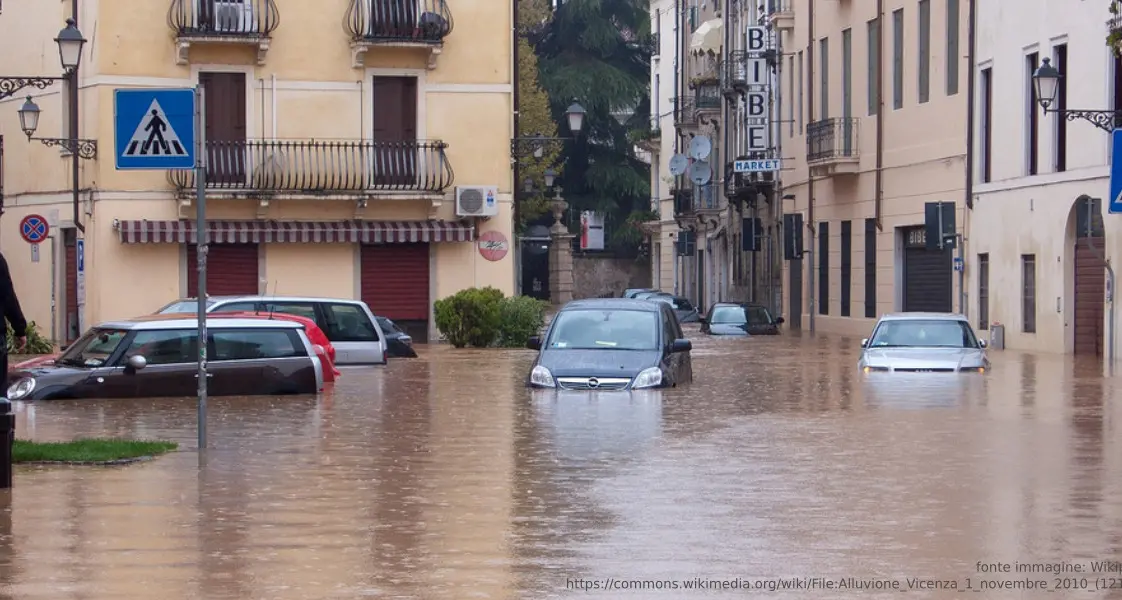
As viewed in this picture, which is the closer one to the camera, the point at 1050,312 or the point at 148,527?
the point at 148,527

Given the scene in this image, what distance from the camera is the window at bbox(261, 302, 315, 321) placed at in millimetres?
29641

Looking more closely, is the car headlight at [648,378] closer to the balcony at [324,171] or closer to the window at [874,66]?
the balcony at [324,171]

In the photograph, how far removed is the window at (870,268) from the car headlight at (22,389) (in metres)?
31.8

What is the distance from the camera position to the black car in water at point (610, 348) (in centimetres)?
2303

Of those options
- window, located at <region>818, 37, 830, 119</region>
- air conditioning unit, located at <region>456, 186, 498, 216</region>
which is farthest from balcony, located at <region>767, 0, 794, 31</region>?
air conditioning unit, located at <region>456, 186, 498, 216</region>

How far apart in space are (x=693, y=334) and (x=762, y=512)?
40877 mm

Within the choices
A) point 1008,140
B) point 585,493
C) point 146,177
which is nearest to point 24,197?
point 146,177

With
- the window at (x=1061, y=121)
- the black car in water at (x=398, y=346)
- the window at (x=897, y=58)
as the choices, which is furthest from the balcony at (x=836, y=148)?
the black car in water at (x=398, y=346)

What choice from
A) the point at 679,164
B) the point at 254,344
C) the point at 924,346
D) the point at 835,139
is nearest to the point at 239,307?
the point at 254,344

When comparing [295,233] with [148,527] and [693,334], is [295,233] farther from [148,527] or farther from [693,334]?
[148,527]

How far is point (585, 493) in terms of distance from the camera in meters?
13.6

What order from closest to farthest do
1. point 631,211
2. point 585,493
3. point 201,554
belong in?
1. point 201,554
2. point 585,493
3. point 631,211

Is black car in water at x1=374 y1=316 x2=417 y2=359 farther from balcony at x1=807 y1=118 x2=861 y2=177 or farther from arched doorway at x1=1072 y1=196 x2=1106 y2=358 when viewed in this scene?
balcony at x1=807 y1=118 x2=861 y2=177

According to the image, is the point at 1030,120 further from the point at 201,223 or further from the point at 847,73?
the point at 201,223
